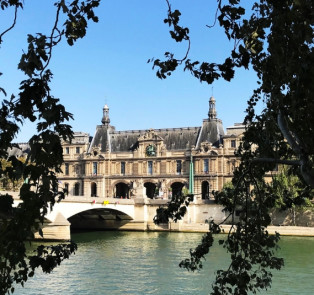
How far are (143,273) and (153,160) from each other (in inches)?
1748

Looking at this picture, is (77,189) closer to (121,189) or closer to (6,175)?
(121,189)

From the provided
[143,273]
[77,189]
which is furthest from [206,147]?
[143,273]

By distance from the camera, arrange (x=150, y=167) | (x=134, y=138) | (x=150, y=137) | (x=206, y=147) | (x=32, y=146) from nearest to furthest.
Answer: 1. (x=32, y=146)
2. (x=206, y=147)
3. (x=150, y=137)
4. (x=150, y=167)
5. (x=134, y=138)

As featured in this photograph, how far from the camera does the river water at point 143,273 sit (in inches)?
741

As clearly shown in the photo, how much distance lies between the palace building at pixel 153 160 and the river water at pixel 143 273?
2908 centimetres

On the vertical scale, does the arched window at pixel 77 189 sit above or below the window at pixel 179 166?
below

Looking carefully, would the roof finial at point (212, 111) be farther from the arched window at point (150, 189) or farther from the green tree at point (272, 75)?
the green tree at point (272, 75)

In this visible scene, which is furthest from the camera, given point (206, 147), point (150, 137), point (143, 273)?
point (150, 137)

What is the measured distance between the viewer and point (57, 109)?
3.09 meters

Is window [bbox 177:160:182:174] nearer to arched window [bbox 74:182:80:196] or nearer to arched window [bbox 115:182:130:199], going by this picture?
arched window [bbox 115:182:130:199]

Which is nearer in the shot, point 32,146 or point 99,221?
point 32,146

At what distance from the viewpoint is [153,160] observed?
66688mm

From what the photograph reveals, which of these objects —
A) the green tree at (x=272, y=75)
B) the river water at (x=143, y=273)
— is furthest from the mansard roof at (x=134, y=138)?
the green tree at (x=272, y=75)

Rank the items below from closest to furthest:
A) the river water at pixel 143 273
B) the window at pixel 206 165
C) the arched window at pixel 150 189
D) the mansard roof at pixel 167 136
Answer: the river water at pixel 143 273, the window at pixel 206 165, the mansard roof at pixel 167 136, the arched window at pixel 150 189
